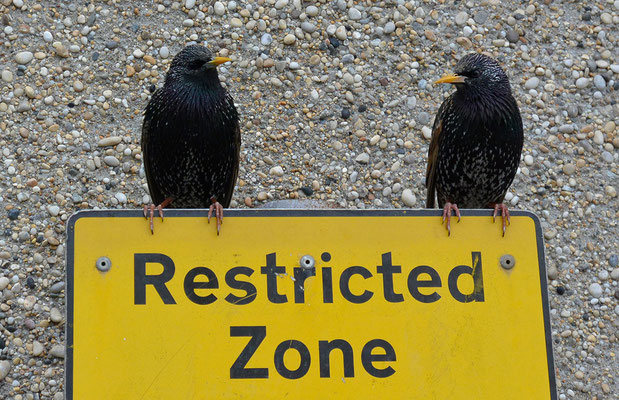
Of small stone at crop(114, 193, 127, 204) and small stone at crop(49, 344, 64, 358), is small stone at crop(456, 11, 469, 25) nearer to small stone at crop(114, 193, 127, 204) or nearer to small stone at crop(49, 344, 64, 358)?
small stone at crop(114, 193, 127, 204)

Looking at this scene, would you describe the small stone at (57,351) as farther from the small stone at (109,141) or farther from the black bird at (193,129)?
the small stone at (109,141)

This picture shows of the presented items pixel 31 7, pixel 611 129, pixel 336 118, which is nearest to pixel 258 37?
pixel 336 118

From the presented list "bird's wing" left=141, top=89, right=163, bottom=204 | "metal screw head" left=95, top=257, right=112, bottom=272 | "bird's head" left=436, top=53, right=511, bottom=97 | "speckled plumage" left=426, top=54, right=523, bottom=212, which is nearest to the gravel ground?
"bird's wing" left=141, top=89, right=163, bottom=204

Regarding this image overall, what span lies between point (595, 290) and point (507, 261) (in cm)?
207

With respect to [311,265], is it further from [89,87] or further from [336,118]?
[89,87]

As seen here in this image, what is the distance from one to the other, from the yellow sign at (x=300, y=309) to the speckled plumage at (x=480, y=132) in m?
1.34

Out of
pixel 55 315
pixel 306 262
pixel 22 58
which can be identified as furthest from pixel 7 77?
pixel 306 262

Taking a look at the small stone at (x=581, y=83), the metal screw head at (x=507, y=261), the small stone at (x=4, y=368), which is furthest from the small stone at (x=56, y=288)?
the small stone at (x=581, y=83)

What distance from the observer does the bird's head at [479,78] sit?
3334 millimetres

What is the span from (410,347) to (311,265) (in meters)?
0.33

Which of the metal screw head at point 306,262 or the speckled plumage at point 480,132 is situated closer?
the metal screw head at point 306,262

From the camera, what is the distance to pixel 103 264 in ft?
6.41

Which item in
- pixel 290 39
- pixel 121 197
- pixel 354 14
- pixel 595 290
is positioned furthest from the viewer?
pixel 354 14

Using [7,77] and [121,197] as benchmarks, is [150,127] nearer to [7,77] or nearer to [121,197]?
[121,197]
